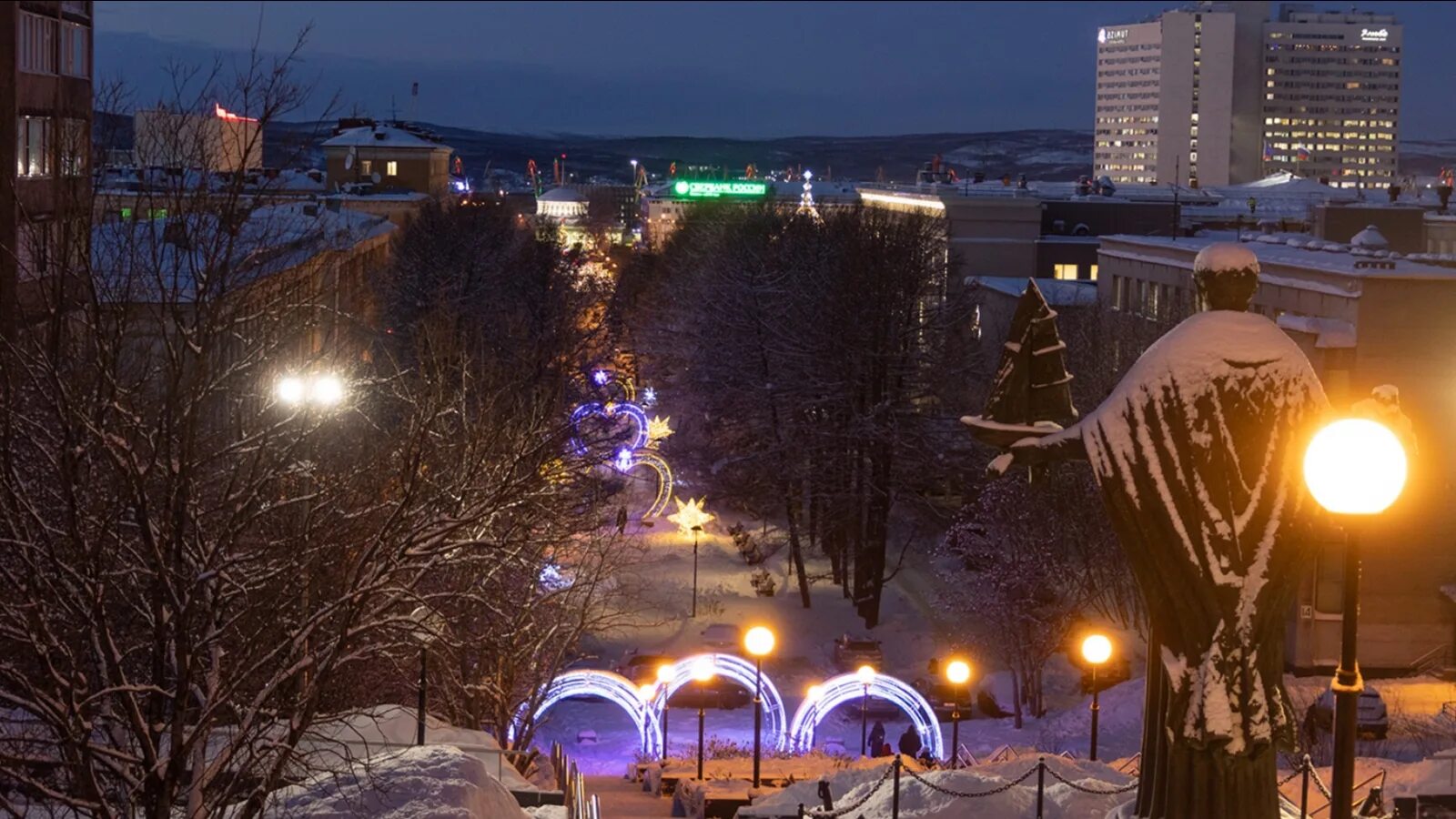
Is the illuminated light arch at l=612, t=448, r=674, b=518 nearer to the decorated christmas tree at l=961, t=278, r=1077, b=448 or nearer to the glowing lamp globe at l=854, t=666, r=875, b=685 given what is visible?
the glowing lamp globe at l=854, t=666, r=875, b=685

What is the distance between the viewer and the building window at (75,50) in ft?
124

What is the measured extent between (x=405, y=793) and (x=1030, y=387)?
627 centimetres

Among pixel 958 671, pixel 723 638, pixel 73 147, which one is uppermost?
pixel 73 147

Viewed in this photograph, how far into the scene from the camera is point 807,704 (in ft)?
94.0

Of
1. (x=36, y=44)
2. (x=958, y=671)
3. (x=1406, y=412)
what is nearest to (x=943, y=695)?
(x=1406, y=412)

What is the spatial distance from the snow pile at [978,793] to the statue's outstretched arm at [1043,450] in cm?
540

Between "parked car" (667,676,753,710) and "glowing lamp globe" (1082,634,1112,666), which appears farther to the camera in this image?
"parked car" (667,676,753,710)

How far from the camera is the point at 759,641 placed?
2303 cm

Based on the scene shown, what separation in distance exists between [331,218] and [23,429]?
140 feet

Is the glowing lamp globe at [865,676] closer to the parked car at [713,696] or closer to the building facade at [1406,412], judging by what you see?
the parked car at [713,696]

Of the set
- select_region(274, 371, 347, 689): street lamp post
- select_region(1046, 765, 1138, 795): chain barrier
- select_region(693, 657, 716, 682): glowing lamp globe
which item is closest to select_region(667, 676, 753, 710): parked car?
select_region(693, 657, 716, 682): glowing lamp globe

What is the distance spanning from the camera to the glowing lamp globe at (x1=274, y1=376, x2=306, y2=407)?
54.4 ft

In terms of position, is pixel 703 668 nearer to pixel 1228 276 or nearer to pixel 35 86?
pixel 35 86

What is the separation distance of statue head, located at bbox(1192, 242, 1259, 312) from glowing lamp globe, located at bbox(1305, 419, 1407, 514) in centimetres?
307
